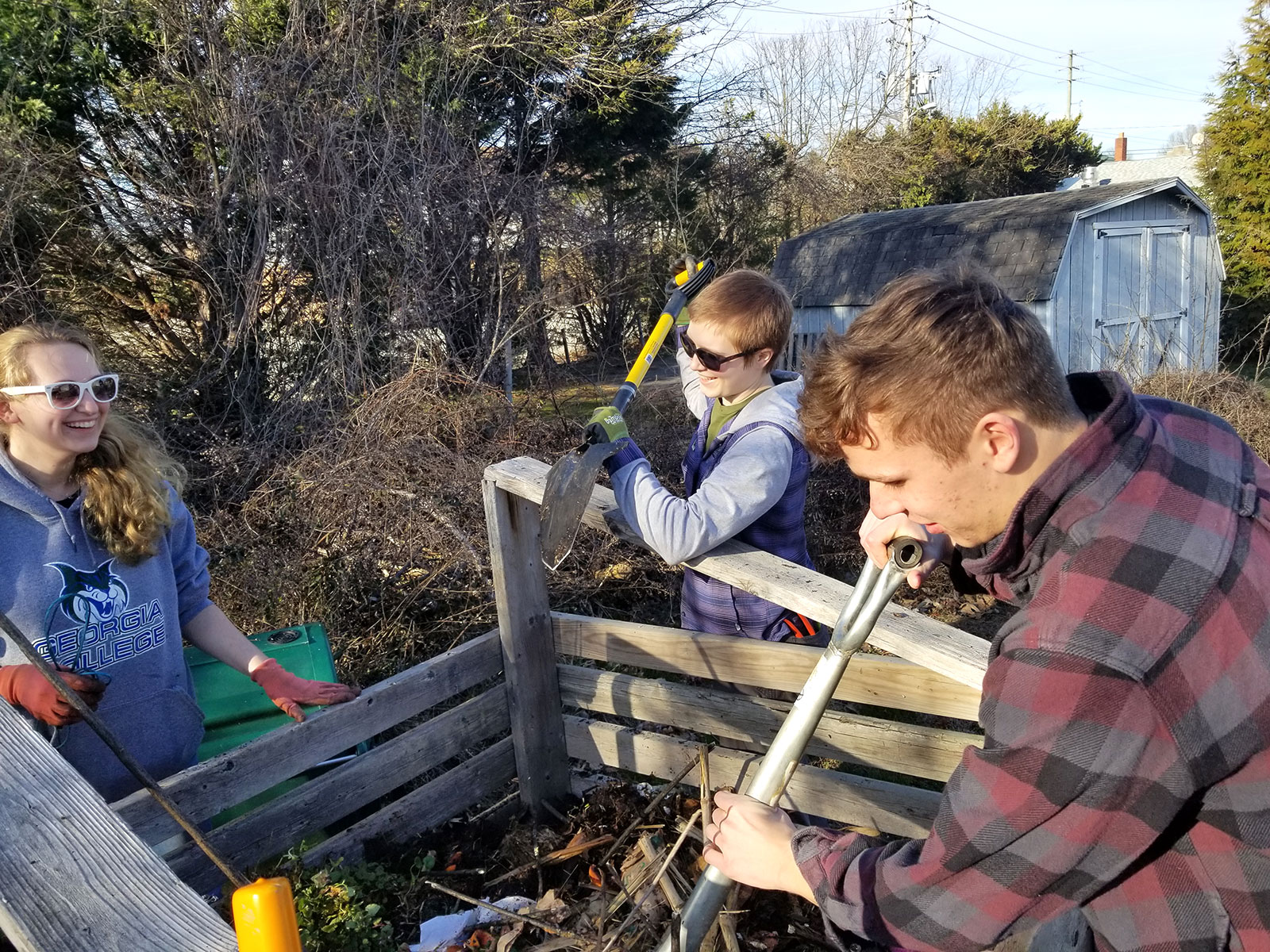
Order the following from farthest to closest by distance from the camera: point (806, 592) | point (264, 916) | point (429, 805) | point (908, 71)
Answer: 1. point (908, 71)
2. point (429, 805)
3. point (806, 592)
4. point (264, 916)

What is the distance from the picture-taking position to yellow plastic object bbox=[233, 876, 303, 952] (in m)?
1.04

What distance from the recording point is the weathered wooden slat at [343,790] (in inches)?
92.5

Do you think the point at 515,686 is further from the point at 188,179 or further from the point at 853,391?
the point at 188,179

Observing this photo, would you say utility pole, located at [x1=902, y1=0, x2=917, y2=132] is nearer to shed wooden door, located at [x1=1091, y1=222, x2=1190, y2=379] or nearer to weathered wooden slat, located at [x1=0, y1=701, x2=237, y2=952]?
shed wooden door, located at [x1=1091, y1=222, x2=1190, y2=379]

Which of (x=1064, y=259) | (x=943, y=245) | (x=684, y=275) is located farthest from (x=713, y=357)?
(x=943, y=245)

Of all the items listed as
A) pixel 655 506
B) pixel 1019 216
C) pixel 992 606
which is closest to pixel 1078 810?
pixel 655 506

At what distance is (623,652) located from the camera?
2957mm

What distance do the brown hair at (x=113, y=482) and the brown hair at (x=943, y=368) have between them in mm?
1980

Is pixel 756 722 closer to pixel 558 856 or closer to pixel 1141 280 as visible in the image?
pixel 558 856

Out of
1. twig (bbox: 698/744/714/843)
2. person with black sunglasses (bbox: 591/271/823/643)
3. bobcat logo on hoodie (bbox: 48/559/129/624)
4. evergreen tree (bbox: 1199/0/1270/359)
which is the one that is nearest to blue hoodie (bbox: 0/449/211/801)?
bobcat logo on hoodie (bbox: 48/559/129/624)

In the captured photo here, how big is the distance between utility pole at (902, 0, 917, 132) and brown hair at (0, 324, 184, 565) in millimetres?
24834

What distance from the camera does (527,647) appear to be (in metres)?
3.02

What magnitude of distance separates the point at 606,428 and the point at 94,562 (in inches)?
54.4

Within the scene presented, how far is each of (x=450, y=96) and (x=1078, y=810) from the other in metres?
9.25
